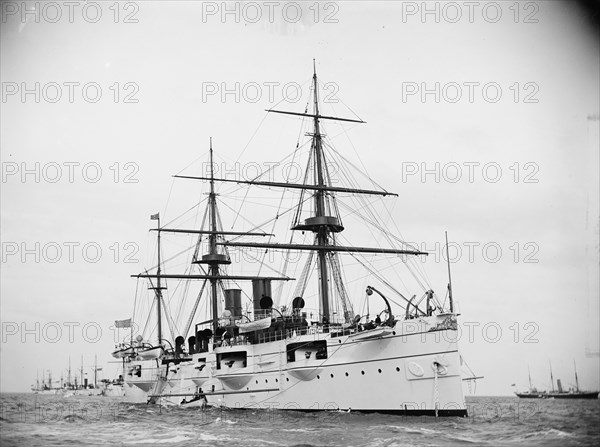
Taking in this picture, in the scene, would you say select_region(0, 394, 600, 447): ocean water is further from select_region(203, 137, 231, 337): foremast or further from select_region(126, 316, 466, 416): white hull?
select_region(203, 137, 231, 337): foremast

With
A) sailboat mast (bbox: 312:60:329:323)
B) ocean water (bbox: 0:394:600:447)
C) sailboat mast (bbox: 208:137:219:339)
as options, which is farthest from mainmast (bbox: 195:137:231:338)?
ocean water (bbox: 0:394:600:447)

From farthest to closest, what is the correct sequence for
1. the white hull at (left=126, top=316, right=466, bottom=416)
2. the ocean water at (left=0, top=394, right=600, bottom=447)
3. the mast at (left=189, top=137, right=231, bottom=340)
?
1. the mast at (left=189, top=137, right=231, bottom=340)
2. the white hull at (left=126, top=316, right=466, bottom=416)
3. the ocean water at (left=0, top=394, right=600, bottom=447)

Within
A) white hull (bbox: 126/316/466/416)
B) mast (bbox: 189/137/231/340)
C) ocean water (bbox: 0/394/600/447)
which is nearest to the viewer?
ocean water (bbox: 0/394/600/447)

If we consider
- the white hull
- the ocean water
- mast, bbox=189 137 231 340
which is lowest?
the ocean water

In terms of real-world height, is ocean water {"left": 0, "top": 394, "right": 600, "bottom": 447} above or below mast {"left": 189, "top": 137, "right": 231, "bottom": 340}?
below

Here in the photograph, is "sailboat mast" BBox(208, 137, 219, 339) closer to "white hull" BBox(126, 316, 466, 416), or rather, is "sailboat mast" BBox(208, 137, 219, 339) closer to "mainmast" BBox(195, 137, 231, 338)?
"mainmast" BBox(195, 137, 231, 338)

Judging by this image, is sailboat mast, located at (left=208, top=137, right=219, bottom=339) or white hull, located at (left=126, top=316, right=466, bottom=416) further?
sailboat mast, located at (left=208, top=137, right=219, bottom=339)

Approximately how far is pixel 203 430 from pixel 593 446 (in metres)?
15.2

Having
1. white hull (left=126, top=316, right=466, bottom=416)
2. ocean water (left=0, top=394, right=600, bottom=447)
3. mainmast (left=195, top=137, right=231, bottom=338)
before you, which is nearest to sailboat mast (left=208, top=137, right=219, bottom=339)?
mainmast (left=195, top=137, right=231, bottom=338)

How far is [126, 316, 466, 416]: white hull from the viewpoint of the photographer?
31609mm

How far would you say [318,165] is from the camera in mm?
42031

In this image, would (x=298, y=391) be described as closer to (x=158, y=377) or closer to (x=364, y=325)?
(x=364, y=325)

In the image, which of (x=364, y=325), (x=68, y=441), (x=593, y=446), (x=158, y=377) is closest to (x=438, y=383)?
(x=364, y=325)

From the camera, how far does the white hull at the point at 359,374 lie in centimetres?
3161
